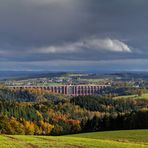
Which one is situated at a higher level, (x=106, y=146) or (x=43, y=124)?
(x=106, y=146)

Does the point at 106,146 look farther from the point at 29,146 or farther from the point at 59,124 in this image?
the point at 59,124

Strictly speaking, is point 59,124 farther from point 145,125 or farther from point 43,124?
point 145,125

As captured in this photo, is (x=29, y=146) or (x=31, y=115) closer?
(x=29, y=146)

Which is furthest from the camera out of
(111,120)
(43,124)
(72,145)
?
(43,124)

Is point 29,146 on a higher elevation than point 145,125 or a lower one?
higher

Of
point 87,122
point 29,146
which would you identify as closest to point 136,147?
point 29,146

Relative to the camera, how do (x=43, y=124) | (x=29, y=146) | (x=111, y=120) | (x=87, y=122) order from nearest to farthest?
(x=29, y=146)
(x=111, y=120)
(x=87, y=122)
(x=43, y=124)

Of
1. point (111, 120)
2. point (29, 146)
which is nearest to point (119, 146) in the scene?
point (29, 146)

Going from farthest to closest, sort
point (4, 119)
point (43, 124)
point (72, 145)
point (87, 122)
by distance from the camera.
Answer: point (43, 124), point (87, 122), point (4, 119), point (72, 145)

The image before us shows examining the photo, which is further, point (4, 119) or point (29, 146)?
point (4, 119)
